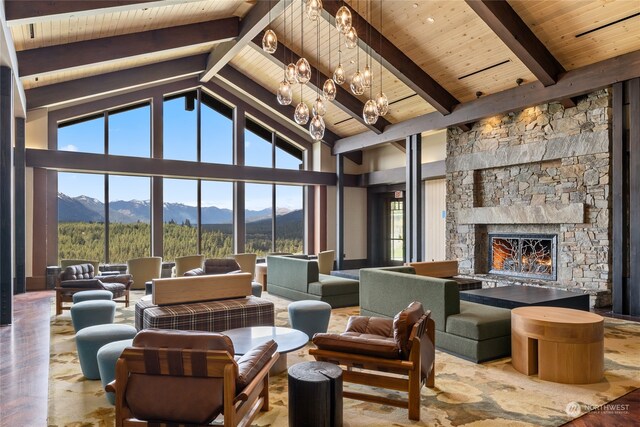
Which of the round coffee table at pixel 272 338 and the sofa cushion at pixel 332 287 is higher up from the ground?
the round coffee table at pixel 272 338

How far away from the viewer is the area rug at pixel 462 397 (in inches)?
116

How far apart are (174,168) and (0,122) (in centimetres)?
447

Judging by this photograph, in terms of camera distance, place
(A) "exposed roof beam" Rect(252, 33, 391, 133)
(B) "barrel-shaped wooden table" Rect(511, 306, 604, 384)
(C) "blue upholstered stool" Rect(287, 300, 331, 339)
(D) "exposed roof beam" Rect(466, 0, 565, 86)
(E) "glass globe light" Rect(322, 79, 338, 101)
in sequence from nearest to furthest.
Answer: (B) "barrel-shaped wooden table" Rect(511, 306, 604, 384)
(C) "blue upholstered stool" Rect(287, 300, 331, 339)
(E) "glass globe light" Rect(322, 79, 338, 101)
(D) "exposed roof beam" Rect(466, 0, 565, 86)
(A) "exposed roof beam" Rect(252, 33, 391, 133)

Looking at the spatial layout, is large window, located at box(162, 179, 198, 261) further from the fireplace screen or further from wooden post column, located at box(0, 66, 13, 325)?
the fireplace screen

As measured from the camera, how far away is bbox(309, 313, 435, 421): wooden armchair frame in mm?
2951

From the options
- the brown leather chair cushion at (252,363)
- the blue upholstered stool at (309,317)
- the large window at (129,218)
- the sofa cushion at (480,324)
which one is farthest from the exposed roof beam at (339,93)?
the brown leather chair cushion at (252,363)

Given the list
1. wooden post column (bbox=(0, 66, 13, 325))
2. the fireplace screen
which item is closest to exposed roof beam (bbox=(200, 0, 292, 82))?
wooden post column (bbox=(0, 66, 13, 325))

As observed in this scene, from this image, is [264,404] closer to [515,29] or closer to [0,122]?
[0,122]

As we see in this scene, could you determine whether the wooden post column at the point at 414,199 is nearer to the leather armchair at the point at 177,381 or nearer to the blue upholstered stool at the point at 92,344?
the blue upholstered stool at the point at 92,344

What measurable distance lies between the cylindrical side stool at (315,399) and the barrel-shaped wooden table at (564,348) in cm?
216

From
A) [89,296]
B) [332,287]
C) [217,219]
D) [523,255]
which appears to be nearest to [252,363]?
[89,296]

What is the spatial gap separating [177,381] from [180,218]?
866 cm

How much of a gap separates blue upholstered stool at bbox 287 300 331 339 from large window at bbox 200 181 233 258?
20.6 ft

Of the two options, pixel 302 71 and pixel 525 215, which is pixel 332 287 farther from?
pixel 525 215
